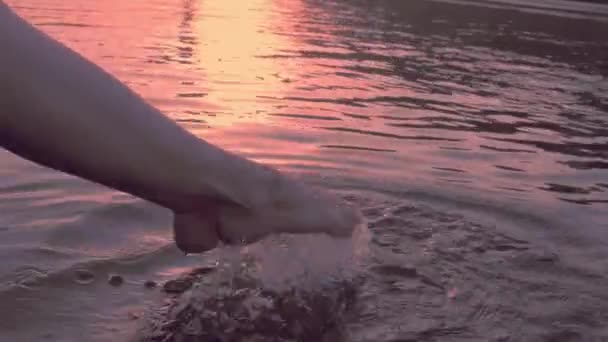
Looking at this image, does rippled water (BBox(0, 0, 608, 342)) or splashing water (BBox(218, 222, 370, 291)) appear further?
rippled water (BBox(0, 0, 608, 342))

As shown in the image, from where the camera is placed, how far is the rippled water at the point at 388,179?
11.8ft

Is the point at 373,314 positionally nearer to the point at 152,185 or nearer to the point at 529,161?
the point at 152,185

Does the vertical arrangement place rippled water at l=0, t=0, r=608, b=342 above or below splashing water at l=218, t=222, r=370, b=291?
below

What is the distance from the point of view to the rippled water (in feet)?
11.8

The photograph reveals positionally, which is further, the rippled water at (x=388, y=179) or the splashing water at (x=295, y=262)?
the rippled water at (x=388, y=179)

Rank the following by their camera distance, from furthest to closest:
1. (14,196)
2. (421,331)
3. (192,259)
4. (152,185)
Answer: (14,196), (192,259), (421,331), (152,185)

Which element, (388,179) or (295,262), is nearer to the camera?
(295,262)

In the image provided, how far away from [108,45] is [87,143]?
1083 centimetres

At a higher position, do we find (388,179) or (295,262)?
(295,262)

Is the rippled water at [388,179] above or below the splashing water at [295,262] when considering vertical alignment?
below

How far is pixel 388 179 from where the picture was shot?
19.3ft

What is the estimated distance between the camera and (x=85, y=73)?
1794 mm

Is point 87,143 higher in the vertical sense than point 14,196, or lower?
higher

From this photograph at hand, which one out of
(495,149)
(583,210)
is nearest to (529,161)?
(495,149)
